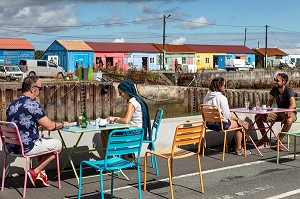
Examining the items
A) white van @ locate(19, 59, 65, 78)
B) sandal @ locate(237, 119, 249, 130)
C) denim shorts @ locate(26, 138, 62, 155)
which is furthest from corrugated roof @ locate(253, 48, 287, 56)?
denim shorts @ locate(26, 138, 62, 155)

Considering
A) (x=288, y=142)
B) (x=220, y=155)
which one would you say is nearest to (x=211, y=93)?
(x=220, y=155)

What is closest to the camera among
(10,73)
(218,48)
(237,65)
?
(10,73)

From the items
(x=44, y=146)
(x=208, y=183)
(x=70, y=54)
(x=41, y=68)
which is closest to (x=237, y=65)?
(x=70, y=54)

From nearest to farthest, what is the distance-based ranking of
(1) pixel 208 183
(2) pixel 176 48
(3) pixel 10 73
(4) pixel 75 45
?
1. (1) pixel 208 183
2. (3) pixel 10 73
3. (4) pixel 75 45
4. (2) pixel 176 48

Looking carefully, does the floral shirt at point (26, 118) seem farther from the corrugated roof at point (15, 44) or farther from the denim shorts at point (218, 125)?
the corrugated roof at point (15, 44)

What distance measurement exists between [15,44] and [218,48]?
3292cm

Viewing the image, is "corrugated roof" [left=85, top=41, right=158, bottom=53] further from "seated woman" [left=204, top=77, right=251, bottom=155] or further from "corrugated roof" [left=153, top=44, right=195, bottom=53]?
"seated woman" [left=204, top=77, right=251, bottom=155]

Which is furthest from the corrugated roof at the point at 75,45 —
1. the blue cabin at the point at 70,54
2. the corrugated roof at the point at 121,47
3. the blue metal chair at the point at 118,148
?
the blue metal chair at the point at 118,148

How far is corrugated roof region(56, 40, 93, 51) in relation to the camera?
5711 cm

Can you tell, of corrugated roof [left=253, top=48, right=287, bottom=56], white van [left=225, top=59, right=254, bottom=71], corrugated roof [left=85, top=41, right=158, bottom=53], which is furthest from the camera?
corrugated roof [left=253, top=48, right=287, bottom=56]

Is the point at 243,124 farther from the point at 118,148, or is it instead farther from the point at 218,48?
the point at 218,48

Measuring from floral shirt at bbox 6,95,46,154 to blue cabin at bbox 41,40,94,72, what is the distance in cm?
4909

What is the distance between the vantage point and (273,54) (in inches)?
3482

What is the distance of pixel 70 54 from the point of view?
186ft
